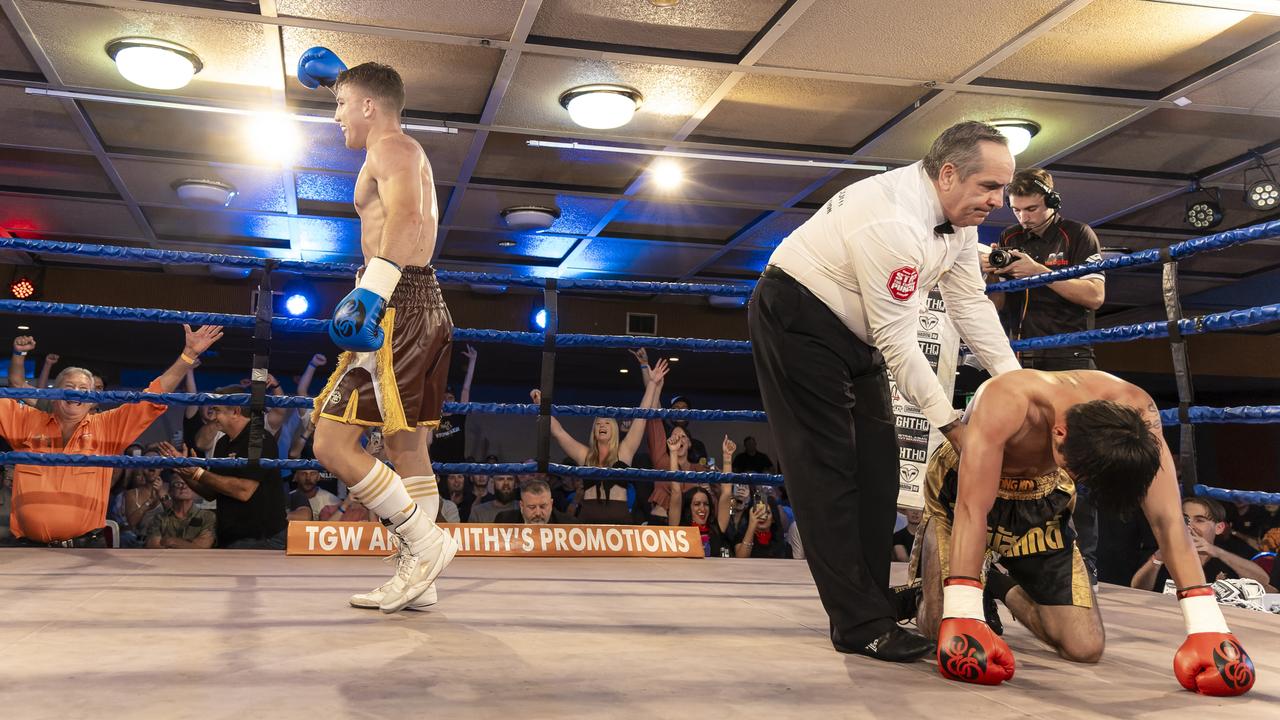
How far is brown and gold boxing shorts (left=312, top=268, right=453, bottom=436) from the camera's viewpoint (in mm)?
2105

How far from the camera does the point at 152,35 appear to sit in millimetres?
4211

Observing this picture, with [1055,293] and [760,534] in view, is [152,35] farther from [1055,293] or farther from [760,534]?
[1055,293]

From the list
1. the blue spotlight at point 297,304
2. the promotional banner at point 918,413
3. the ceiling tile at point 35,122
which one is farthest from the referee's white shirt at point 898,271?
the blue spotlight at point 297,304

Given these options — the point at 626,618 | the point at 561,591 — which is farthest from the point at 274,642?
the point at 561,591

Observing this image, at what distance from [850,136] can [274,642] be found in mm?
4428

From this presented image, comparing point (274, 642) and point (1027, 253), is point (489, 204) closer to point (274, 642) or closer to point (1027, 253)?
point (1027, 253)

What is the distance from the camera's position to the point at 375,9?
12.9ft

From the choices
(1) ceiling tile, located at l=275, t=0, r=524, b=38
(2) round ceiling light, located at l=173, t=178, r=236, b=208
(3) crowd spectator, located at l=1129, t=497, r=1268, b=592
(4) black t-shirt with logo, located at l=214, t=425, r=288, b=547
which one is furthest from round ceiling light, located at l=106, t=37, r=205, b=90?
(3) crowd spectator, located at l=1129, t=497, r=1268, b=592

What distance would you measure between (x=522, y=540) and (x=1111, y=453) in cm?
210

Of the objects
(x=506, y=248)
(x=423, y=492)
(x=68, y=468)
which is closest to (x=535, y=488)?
(x=68, y=468)

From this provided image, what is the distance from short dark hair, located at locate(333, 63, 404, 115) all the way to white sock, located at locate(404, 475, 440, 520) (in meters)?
0.88

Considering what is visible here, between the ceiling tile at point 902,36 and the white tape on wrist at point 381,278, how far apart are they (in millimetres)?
2445

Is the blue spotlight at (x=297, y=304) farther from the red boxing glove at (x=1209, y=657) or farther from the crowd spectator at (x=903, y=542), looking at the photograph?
the red boxing glove at (x=1209, y=657)

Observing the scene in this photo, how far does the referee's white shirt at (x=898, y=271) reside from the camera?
5.85 ft
